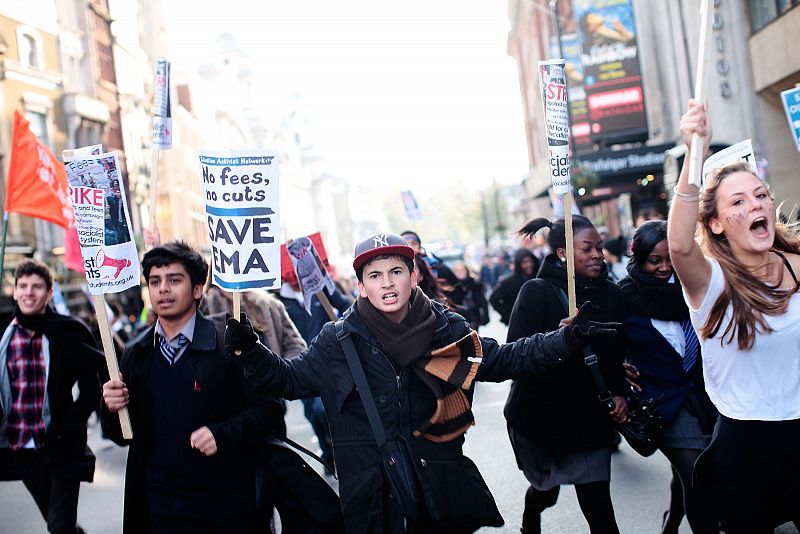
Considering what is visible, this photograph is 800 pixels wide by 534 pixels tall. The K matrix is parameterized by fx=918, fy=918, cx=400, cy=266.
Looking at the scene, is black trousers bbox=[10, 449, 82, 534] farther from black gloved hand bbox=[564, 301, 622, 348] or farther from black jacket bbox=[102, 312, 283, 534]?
black gloved hand bbox=[564, 301, 622, 348]

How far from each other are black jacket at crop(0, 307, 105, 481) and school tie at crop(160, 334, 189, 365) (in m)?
1.41

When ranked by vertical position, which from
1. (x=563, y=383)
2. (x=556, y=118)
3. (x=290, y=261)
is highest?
(x=556, y=118)

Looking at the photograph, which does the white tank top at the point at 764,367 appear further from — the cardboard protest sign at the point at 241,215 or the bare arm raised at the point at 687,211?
the cardboard protest sign at the point at 241,215

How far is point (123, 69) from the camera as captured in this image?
48812 mm

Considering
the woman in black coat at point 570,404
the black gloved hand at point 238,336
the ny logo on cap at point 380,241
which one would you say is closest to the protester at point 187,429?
the black gloved hand at point 238,336

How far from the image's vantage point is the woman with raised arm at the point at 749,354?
3348 millimetres

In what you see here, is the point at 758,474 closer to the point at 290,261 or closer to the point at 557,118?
the point at 557,118

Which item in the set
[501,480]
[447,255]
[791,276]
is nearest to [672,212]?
[791,276]

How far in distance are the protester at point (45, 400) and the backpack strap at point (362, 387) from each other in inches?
89.9

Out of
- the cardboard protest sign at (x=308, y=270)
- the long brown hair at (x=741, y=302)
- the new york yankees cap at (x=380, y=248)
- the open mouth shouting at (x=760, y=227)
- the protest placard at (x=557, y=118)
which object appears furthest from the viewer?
the cardboard protest sign at (x=308, y=270)

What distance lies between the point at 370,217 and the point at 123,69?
396ft

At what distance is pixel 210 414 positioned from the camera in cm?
397

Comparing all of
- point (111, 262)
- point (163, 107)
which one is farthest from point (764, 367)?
point (163, 107)

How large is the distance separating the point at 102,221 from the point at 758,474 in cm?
302
